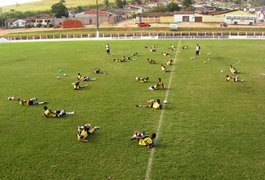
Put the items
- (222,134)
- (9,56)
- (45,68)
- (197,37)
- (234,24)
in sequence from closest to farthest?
(222,134) → (45,68) → (9,56) → (197,37) → (234,24)

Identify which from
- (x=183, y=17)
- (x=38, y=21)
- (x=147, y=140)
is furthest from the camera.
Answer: (x=38, y=21)

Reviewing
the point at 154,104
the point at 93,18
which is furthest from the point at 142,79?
the point at 93,18

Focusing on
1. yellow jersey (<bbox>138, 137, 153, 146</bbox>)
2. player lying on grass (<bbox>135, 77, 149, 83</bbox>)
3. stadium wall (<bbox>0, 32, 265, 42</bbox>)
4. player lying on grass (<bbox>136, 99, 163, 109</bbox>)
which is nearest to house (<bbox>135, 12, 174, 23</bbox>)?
stadium wall (<bbox>0, 32, 265, 42</bbox>)

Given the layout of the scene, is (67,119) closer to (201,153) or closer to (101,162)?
(101,162)

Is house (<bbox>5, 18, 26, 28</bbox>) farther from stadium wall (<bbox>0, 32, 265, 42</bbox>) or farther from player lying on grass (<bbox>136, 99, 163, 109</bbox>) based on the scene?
player lying on grass (<bbox>136, 99, 163, 109</bbox>)

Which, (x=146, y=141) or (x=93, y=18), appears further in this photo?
(x=93, y=18)

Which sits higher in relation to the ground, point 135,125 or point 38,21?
point 38,21

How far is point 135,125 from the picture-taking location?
18.2 meters

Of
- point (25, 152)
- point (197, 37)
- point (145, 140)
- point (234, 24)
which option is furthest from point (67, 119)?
point (234, 24)

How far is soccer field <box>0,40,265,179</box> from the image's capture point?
13.6 m

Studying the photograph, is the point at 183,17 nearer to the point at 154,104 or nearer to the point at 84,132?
the point at 154,104

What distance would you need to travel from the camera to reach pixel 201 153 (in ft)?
48.4

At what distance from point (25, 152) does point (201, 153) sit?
24.8 ft

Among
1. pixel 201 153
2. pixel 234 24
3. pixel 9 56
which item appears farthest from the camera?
pixel 234 24
